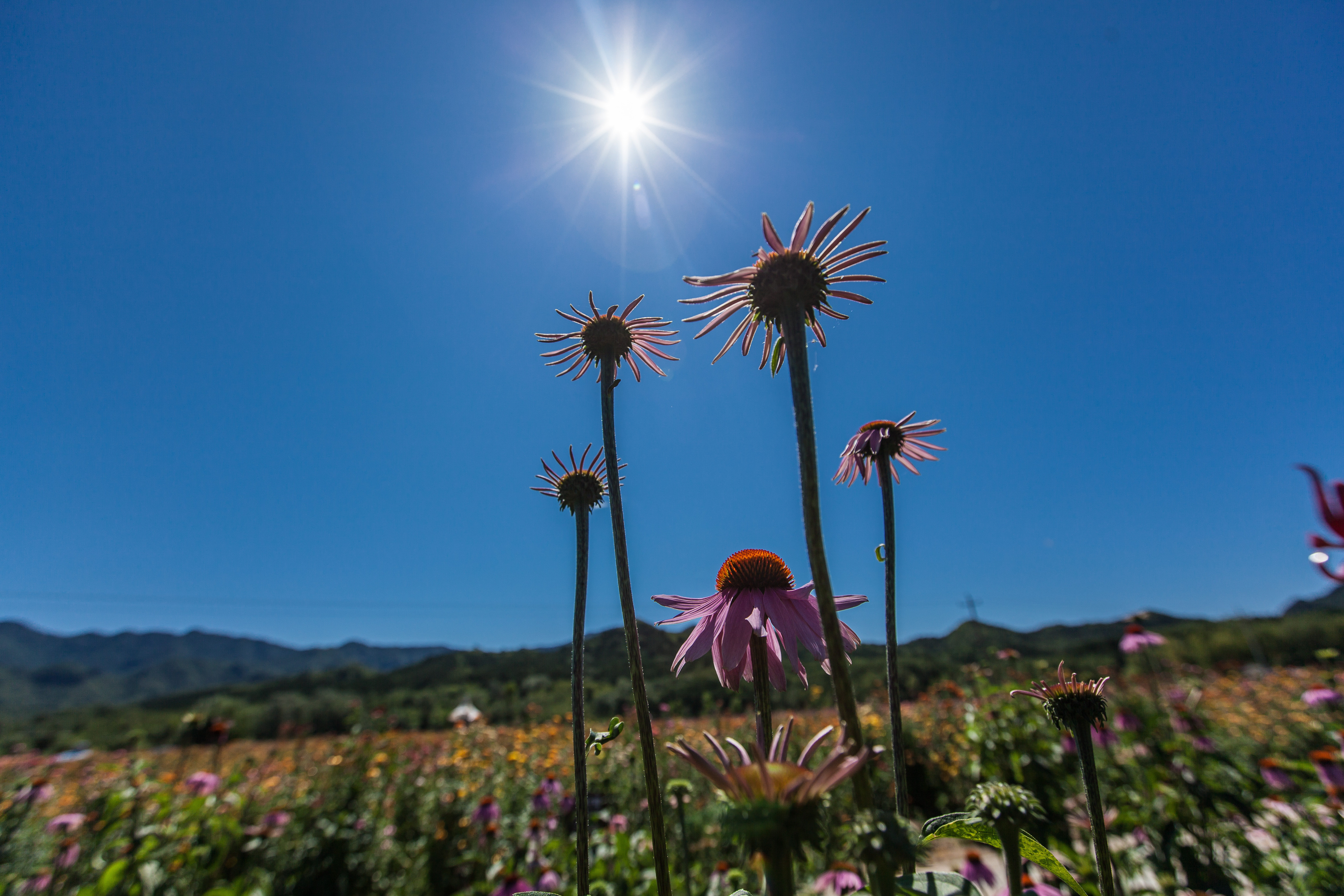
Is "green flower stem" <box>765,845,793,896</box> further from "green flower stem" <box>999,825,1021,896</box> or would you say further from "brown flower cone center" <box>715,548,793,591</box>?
"brown flower cone center" <box>715,548,793,591</box>

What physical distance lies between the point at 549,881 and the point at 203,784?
11.4 ft

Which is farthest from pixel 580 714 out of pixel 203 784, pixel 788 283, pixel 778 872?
pixel 203 784

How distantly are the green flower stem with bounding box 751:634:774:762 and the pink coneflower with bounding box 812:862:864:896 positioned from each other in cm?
120

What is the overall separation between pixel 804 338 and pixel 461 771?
6.03 m

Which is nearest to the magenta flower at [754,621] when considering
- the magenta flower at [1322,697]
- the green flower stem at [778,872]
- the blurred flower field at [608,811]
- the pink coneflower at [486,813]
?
the green flower stem at [778,872]

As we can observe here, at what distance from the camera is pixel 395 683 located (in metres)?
26.5

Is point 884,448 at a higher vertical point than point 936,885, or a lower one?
higher

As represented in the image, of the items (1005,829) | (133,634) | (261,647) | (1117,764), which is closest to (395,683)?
(1117,764)

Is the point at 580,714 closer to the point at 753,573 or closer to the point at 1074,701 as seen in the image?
the point at 753,573

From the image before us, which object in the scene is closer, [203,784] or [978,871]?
[978,871]

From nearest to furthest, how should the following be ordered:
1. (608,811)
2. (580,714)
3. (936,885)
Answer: (936,885)
(580,714)
(608,811)

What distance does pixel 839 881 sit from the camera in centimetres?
196

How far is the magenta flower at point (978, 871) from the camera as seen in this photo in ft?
8.37

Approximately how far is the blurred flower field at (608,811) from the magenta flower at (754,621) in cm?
105
